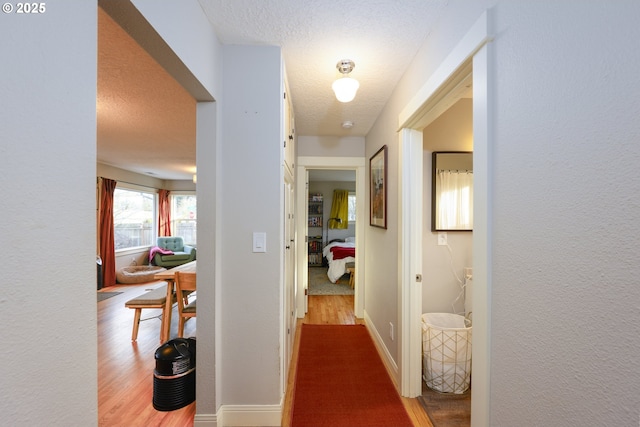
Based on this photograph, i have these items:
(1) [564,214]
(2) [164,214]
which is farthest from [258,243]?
(2) [164,214]

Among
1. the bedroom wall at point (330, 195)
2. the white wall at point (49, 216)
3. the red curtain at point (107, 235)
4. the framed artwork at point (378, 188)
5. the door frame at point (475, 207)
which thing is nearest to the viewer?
the white wall at point (49, 216)

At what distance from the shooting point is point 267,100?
1.66 meters

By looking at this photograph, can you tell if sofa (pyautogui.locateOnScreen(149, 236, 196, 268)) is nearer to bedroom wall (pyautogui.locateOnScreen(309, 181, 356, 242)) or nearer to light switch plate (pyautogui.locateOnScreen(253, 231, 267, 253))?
bedroom wall (pyautogui.locateOnScreen(309, 181, 356, 242))

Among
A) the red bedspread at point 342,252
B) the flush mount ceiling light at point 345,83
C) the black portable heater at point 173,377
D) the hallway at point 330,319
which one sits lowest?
the hallway at point 330,319

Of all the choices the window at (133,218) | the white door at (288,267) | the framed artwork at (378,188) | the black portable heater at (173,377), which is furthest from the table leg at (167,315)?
the window at (133,218)

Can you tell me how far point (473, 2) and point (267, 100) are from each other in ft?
3.70

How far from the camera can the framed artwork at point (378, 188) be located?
7.94 ft

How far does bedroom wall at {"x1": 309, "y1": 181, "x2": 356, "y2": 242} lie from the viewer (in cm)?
781

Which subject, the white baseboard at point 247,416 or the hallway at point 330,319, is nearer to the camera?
the white baseboard at point 247,416

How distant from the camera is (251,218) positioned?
1660mm

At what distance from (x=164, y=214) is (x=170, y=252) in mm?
1209

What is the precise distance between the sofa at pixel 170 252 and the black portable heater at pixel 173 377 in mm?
5214

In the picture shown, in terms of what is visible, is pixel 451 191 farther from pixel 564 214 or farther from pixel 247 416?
pixel 247 416

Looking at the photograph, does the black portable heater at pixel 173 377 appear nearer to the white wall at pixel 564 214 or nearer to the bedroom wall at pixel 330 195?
the white wall at pixel 564 214
